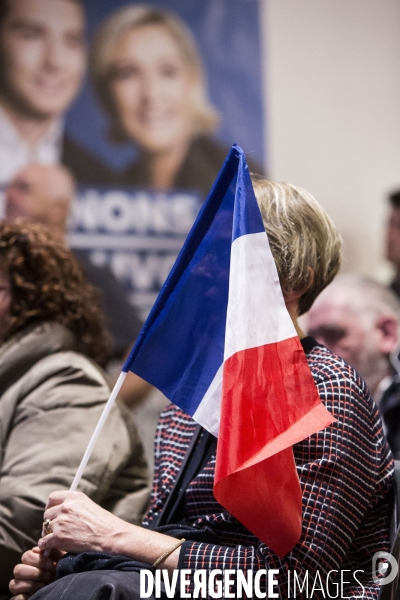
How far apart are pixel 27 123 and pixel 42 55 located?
392mm

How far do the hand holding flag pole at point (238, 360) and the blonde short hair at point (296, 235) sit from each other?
0.28ft

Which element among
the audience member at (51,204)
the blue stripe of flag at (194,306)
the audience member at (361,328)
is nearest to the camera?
the blue stripe of flag at (194,306)

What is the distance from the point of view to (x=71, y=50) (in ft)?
13.8

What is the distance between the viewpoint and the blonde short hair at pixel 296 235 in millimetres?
1534

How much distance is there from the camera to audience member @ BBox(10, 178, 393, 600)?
1361 millimetres

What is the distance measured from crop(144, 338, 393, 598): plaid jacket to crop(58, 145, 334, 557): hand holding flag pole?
48mm

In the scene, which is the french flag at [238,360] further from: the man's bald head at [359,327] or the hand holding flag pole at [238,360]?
the man's bald head at [359,327]

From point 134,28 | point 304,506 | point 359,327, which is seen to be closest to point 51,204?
point 134,28

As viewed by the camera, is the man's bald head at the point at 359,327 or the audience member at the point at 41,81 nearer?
the man's bald head at the point at 359,327

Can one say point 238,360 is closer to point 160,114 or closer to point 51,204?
point 51,204

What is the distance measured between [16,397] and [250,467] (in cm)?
84

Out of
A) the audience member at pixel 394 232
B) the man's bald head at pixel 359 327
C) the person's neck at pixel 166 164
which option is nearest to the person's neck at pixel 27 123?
the person's neck at pixel 166 164

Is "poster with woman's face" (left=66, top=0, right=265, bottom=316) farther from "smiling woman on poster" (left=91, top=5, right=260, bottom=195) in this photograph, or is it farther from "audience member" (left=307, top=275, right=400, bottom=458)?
"audience member" (left=307, top=275, right=400, bottom=458)

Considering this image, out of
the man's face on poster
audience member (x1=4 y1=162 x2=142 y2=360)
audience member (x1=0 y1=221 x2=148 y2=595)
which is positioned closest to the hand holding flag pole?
audience member (x1=0 y1=221 x2=148 y2=595)
